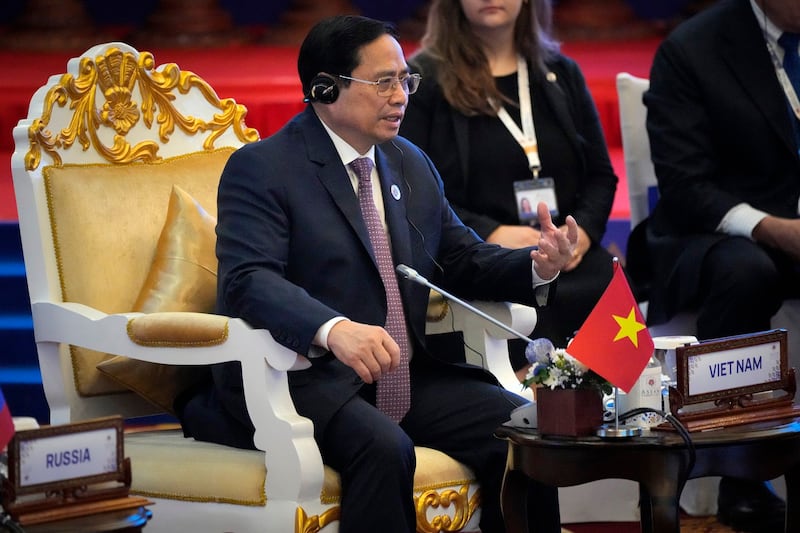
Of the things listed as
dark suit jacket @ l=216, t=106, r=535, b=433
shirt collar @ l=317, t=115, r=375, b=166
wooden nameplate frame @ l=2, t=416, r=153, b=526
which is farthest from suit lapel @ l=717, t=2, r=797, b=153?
wooden nameplate frame @ l=2, t=416, r=153, b=526

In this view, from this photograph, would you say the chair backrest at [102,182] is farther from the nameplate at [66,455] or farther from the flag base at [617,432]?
the flag base at [617,432]

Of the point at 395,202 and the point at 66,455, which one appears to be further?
the point at 395,202

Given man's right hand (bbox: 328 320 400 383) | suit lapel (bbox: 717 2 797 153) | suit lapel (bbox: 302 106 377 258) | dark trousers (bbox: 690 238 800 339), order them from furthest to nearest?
suit lapel (bbox: 717 2 797 153) → dark trousers (bbox: 690 238 800 339) → suit lapel (bbox: 302 106 377 258) → man's right hand (bbox: 328 320 400 383)

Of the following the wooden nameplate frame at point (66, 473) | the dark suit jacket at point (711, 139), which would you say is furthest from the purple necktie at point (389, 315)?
the dark suit jacket at point (711, 139)

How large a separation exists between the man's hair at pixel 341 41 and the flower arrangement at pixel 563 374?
807mm

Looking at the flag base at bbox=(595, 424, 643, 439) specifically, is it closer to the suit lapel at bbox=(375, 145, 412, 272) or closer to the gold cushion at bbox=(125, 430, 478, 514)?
the gold cushion at bbox=(125, 430, 478, 514)

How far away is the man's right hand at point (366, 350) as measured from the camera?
262cm

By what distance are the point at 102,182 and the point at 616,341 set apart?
1.27m

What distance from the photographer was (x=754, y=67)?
13.2 ft

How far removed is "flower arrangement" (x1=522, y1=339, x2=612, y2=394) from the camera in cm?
252

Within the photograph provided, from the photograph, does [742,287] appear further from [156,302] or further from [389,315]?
[156,302]

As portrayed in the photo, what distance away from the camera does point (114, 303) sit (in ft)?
10.4

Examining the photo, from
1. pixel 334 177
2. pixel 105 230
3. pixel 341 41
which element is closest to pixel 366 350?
pixel 334 177

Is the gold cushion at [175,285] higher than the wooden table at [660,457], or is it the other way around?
the gold cushion at [175,285]
